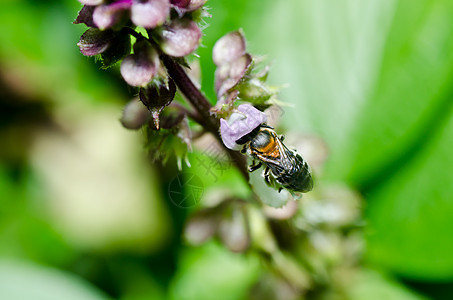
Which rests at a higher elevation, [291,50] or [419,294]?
[291,50]

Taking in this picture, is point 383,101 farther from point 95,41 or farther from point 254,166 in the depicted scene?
point 95,41

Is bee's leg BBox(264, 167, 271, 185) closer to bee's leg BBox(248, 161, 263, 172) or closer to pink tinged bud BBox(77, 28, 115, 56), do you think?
bee's leg BBox(248, 161, 263, 172)

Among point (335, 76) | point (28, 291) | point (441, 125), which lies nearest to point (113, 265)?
point (28, 291)

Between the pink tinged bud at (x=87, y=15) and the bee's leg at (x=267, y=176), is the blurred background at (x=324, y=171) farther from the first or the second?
the pink tinged bud at (x=87, y=15)

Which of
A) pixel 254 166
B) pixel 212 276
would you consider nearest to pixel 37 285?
pixel 212 276

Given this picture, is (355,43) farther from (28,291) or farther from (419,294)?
(28,291)

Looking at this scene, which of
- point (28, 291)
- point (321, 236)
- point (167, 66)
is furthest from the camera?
point (28, 291)

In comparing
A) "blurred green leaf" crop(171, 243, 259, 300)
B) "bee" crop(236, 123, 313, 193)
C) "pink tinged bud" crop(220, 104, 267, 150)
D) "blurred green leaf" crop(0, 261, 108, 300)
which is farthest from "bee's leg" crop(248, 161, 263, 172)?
"blurred green leaf" crop(0, 261, 108, 300)
